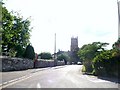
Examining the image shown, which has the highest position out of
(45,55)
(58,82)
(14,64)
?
(45,55)

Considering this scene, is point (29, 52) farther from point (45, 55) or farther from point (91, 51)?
point (45, 55)

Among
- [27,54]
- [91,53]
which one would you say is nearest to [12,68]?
[91,53]

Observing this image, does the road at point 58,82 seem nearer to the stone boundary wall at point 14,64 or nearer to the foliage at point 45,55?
the stone boundary wall at point 14,64

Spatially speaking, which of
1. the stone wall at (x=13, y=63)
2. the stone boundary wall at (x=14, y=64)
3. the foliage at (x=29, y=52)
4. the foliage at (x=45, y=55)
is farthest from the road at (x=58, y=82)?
the foliage at (x=45, y=55)

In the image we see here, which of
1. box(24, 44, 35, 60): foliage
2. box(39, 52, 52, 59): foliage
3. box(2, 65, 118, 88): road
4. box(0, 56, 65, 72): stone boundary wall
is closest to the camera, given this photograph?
box(2, 65, 118, 88): road

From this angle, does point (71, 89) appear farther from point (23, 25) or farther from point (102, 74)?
point (23, 25)

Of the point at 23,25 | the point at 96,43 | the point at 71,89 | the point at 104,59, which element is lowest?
the point at 71,89

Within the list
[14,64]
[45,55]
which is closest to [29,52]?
[14,64]

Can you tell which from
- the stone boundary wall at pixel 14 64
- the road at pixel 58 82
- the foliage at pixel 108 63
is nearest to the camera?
the road at pixel 58 82

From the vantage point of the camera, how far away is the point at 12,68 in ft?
151

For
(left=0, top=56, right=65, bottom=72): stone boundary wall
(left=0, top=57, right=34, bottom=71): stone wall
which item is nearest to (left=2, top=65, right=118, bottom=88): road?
(left=0, top=56, right=65, bottom=72): stone boundary wall

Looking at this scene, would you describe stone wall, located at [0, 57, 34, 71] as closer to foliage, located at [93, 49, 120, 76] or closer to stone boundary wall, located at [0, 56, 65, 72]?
stone boundary wall, located at [0, 56, 65, 72]

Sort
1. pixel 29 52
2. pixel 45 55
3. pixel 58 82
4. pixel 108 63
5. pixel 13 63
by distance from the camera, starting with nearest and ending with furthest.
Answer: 1. pixel 58 82
2. pixel 108 63
3. pixel 13 63
4. pixel 29 52
5. pixel 45 55

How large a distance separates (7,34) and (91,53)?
16.1 m
